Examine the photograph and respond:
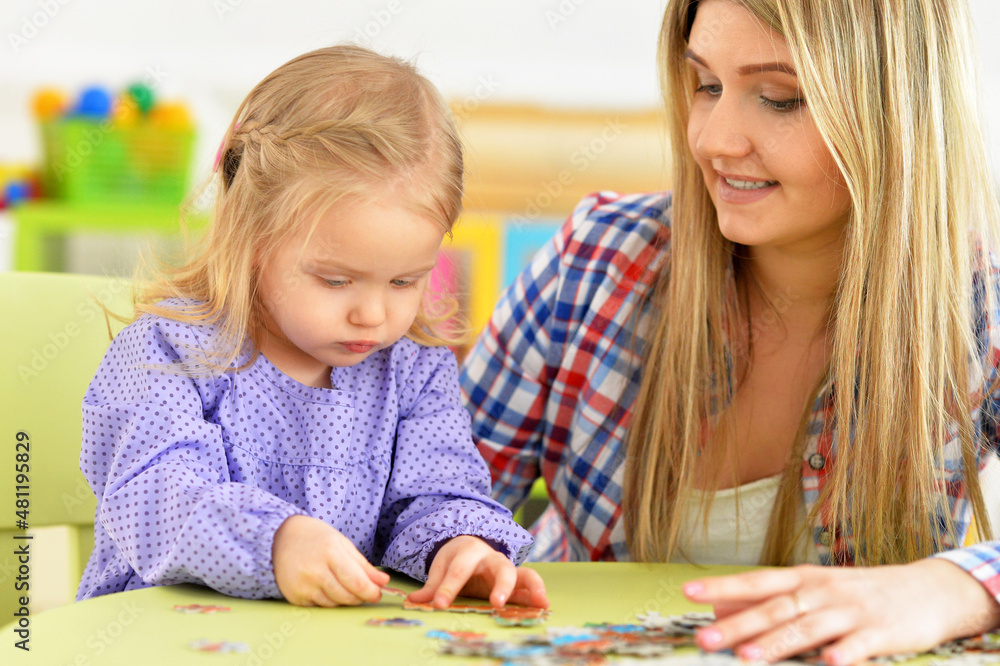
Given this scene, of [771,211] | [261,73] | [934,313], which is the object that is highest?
[261,73]

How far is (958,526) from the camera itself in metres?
1.16

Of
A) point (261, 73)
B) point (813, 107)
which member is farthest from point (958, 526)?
point (261, 73)

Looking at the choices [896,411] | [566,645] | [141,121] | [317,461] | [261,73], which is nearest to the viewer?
[566,645]

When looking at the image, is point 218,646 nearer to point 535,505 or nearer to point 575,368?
point 575,368

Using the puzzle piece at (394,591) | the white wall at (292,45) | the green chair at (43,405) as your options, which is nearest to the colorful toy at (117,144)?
the white wall at (292,45)

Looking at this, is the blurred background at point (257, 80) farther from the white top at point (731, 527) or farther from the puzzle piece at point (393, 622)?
the puzzle piece at point (393, 622)

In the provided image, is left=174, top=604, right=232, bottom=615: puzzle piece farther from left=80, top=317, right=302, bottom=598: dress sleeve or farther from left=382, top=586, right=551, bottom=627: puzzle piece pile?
left=382, top=586, right=551, bottom=627: puzzle piece pile

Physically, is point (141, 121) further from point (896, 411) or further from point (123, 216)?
point (896, 411)

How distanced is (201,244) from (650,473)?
0.57 m

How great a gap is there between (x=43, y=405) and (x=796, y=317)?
91cm

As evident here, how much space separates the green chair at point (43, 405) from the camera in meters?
1.08

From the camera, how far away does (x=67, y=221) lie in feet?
9.75

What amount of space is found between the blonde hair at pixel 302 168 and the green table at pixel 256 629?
24 cm

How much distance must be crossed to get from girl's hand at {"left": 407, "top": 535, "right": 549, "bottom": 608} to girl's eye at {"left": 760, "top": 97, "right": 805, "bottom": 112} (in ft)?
1.87
